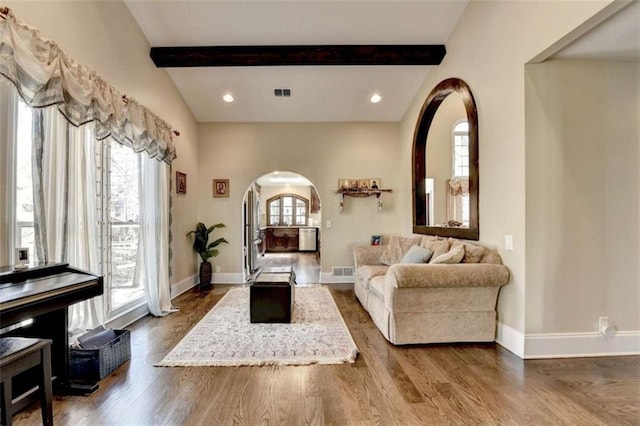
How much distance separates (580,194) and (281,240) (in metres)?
9.79

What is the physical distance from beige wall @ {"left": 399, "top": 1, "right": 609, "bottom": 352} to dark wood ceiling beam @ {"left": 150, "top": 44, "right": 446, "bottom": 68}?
2.49 feet

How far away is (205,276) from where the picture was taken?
5637mm

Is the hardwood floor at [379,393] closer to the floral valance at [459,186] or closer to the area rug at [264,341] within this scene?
the area rug at [264,341]

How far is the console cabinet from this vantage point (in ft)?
38.5

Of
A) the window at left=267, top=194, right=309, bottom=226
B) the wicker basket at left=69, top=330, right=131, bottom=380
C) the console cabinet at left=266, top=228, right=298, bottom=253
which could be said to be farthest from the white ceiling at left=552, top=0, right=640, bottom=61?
the window at left=267, top=194, right=309, bottom=226

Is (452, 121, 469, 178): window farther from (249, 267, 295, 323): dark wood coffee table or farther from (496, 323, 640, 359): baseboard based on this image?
(249, 267, 295, 323): dark wood coffee table

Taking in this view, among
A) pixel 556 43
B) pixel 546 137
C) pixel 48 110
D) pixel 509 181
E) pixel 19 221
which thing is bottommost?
pixel 19 221

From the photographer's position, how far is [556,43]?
250cm

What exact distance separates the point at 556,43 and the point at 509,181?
3.78 ft

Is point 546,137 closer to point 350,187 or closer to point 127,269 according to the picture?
point 350,187

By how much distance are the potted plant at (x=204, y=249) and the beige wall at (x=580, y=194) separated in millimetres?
4774

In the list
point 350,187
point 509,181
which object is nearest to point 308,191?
point 350,187

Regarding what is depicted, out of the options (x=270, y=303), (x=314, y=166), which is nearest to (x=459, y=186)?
(x=314, y=166)

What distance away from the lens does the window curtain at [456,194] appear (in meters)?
5.88
